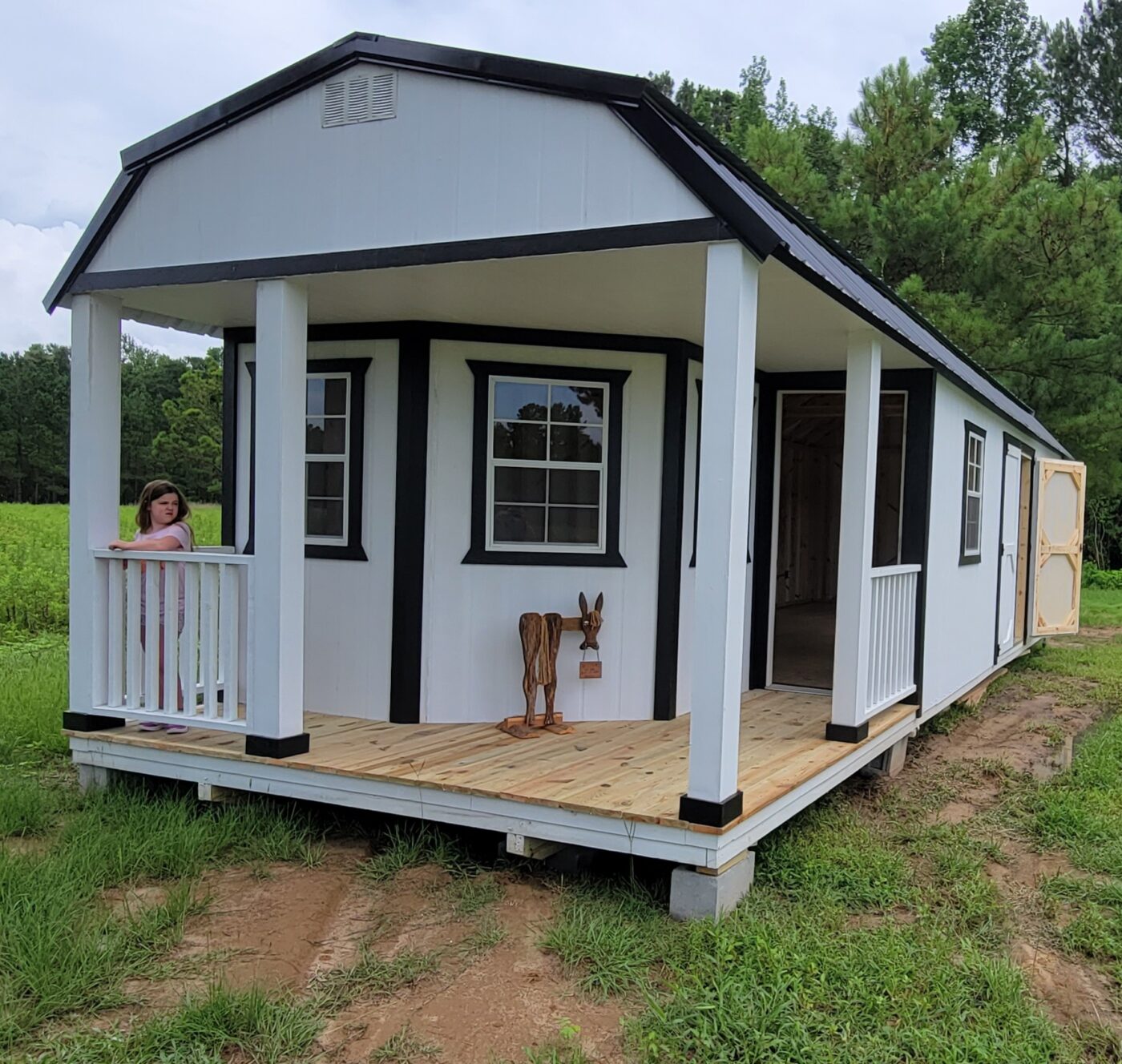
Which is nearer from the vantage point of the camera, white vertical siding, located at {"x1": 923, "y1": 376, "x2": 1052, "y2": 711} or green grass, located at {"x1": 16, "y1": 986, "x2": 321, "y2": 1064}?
green grass, located at {"x1": 16, "y1": 986, "x2": 321, "y2": 1064}

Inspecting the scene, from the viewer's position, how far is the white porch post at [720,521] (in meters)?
3.64

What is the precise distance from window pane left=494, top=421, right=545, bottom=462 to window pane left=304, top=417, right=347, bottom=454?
0.87 meters

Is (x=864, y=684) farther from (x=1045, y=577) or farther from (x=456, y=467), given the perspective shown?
(x=1045, y=577)

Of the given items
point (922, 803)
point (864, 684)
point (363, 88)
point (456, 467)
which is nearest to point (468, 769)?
point (456, 467)

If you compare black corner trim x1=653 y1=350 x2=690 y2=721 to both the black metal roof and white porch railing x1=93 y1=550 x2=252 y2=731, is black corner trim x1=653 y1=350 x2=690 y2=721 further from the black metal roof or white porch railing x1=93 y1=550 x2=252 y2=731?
white porch railing x1=93 y1=550 x2=252 y2=731

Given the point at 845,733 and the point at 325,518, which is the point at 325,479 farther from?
the point at 845,733

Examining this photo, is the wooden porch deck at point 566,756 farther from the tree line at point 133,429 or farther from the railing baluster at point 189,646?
the tree line at point 133,429

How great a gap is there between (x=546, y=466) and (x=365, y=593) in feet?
4.02

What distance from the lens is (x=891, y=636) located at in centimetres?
588

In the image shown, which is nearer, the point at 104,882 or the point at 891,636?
the point at 104,882

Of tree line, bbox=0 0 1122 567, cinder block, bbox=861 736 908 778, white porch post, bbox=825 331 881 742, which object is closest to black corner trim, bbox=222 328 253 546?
white porch post, bbox=825 331 881 742

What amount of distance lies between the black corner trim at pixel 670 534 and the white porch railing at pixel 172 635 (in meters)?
2.31

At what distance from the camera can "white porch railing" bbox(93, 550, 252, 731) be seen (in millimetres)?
4629

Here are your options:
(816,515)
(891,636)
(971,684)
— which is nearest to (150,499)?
(891,636)
